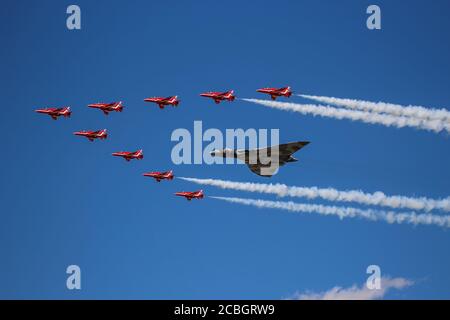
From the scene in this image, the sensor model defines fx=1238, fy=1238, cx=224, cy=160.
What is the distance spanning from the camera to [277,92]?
160250 millimetres

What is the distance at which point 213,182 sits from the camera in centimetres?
16238

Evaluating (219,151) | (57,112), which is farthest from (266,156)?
(57,112)

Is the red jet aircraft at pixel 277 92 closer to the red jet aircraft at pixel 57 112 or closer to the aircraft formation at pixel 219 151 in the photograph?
the aircraft formation at pixel 219 151

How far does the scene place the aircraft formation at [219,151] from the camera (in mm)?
161125

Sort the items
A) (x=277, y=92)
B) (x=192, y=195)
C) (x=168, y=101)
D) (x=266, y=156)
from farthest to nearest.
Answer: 1. (x=266, y=156)
2. (x=168, y=101)
3. (x=192, y=195)
4. (x=277, y=92)

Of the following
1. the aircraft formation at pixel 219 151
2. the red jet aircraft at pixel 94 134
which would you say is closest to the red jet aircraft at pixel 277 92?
the aircraft formation at pixel 219 151

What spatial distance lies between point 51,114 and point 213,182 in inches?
943

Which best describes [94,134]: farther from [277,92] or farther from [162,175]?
[277,92]

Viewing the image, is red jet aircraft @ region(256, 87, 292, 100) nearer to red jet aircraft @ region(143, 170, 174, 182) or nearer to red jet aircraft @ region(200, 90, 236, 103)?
red jet aircraft @ region(200, 90, 236, 103)

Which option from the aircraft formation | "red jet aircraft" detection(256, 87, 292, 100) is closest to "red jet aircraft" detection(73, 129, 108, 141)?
the aircraft formation

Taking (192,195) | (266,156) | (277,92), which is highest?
(277,92)

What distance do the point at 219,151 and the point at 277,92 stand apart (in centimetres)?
1134
